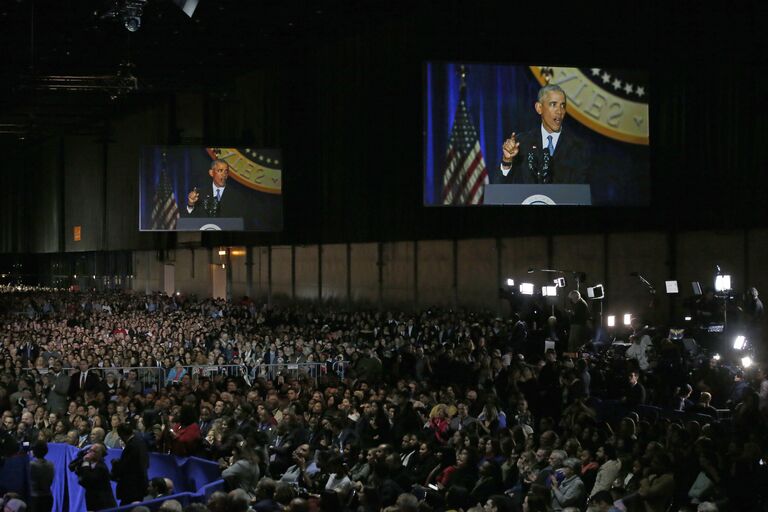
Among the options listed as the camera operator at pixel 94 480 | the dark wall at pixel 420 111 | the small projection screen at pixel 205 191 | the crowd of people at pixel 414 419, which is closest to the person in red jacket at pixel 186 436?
the crowd of people at pixel 414 419

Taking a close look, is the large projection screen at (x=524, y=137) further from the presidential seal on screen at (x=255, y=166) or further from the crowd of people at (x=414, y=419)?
the presidential seal on screen at (x=255, y=166)

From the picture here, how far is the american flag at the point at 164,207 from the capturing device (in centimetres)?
3334

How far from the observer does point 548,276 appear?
26.7 metres

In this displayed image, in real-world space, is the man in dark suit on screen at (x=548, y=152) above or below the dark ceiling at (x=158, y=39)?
below

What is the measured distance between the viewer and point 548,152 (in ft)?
64.4

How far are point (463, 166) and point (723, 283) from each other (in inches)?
190

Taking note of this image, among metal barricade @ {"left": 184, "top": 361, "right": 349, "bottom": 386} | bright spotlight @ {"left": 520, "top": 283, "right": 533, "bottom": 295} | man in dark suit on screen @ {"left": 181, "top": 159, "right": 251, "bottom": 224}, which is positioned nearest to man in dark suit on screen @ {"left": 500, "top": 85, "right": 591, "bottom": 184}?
bright spotlight @ {"left": 520, "top": 283, "right": 533, "bottom": 295}

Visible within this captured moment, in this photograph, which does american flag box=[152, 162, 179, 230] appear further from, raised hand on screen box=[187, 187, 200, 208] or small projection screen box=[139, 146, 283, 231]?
raised hand on screen box=[187, 187, 200, 208]

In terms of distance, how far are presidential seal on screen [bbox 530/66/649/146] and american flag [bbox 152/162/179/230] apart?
16.2 metres

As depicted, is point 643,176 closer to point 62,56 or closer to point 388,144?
point 388,144

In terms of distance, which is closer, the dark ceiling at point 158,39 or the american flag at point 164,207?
the dark ceiling at point 158,39

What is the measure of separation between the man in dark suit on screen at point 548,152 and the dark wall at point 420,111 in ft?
10.8

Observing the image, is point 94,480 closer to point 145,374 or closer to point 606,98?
point 145,374

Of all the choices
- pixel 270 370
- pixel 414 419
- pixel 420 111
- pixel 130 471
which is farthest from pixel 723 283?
pixel 420 111
